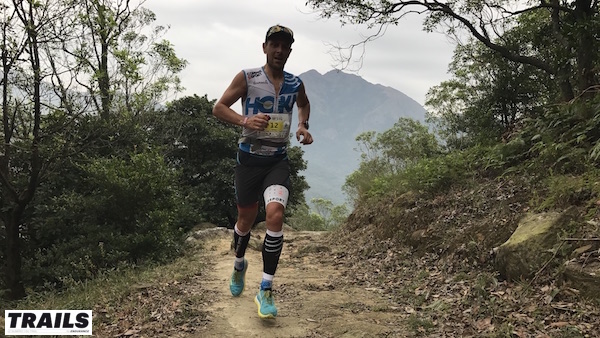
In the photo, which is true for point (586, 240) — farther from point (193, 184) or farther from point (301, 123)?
point (193, 184)

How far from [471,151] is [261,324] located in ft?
22.7

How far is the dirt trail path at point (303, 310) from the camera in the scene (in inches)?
146

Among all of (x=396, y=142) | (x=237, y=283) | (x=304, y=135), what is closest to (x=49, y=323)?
(x=237, y=283)

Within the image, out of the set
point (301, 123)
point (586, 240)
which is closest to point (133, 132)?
point (301, 123)

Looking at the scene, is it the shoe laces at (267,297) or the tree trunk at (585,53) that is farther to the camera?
the tree trunk at (585,53)

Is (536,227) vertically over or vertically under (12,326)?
over

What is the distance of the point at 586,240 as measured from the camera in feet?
12.8

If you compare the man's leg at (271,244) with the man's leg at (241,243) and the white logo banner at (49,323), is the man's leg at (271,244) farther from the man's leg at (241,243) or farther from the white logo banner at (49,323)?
the white logo banner at (49,323)

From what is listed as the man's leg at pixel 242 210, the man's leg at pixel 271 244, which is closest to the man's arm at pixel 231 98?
the man's leg at pixel 242 210

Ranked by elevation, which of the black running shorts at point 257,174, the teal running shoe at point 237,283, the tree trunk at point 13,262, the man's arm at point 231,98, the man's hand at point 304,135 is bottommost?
the tree trunk at point 13,262

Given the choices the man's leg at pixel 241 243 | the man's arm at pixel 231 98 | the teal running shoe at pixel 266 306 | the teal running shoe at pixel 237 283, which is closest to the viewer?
the teal running shoe at pixel 266 306

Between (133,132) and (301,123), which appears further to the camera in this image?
(133,132)

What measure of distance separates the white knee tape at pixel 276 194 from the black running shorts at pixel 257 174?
0.05 metres

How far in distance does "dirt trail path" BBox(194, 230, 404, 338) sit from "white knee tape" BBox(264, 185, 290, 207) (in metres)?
1.16
